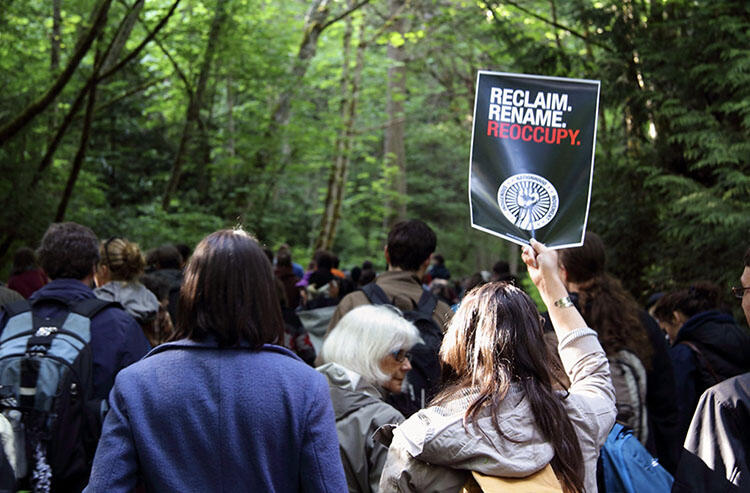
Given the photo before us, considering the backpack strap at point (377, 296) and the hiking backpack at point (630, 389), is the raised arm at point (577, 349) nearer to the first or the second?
the hiking backpack at point (630, 389)

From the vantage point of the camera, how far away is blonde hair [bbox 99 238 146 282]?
232 inches

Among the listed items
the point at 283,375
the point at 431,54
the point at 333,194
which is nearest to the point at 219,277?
the point at 283,375

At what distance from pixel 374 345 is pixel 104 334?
1.56 meters

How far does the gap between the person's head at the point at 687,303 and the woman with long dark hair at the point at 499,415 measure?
11.3 feet

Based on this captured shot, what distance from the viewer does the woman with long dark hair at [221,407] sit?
2.66 m

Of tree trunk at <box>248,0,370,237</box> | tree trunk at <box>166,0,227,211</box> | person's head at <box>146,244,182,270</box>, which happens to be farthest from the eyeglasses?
tree trunk at <box>248,0,370,237</box>

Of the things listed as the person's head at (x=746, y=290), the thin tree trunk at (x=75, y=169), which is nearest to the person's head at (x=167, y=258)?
the thin tree trunk at (x=75, y=169)

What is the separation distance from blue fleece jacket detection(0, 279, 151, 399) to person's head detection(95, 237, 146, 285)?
48.5 inches

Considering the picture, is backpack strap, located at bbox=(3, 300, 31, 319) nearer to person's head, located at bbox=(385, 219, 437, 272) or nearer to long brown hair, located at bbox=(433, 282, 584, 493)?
person's head, located at bbox=(385, 219, 437, 272)

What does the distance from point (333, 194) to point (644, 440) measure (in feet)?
54.7

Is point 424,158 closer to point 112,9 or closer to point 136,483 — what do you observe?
point 112,9

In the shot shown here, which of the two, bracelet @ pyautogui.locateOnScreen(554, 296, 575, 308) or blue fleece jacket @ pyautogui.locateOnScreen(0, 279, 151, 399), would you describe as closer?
bracelet @ pyautogui.locateOnScreen(554, 296, 575, 308)

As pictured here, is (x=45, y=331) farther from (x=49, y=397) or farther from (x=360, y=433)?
(x=360, y=433)

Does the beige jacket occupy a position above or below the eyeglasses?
above
